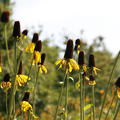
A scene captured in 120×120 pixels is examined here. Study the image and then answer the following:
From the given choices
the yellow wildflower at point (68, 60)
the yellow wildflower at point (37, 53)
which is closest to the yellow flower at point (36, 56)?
the yellow wildflower at point (37, 53)

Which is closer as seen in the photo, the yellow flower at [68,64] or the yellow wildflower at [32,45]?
the yellow flower at [68,64]

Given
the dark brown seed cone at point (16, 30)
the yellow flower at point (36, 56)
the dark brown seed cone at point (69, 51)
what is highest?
the dark brown seed cone at point (16, 30)

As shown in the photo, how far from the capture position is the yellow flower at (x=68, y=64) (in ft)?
8.78

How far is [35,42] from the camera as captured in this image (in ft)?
10.6

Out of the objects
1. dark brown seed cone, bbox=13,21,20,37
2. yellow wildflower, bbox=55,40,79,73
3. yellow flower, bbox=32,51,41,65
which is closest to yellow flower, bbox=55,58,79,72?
yellow wildflower, bbox=55,40,79,73

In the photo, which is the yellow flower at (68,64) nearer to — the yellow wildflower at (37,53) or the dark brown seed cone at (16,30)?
the yellow wildflower at (37,53)

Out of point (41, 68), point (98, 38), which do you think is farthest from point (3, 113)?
point (98, 38)

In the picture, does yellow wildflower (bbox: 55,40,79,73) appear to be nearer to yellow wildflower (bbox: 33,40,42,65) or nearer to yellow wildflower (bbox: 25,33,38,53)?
yellow wildflower (bbox: 33,40,42,65)

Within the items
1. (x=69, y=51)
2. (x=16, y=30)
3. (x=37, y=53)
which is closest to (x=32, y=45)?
(x=37, y=53)

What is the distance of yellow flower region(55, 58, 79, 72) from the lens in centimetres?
268

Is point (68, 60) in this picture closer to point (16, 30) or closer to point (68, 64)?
point (68, 64)

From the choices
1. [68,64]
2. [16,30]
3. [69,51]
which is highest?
[16,30]

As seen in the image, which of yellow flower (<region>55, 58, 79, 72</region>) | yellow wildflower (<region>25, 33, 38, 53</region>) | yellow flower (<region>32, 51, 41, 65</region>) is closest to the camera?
yellow flower (<region>55, 58, 79, 72</region>)

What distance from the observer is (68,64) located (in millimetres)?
2742
